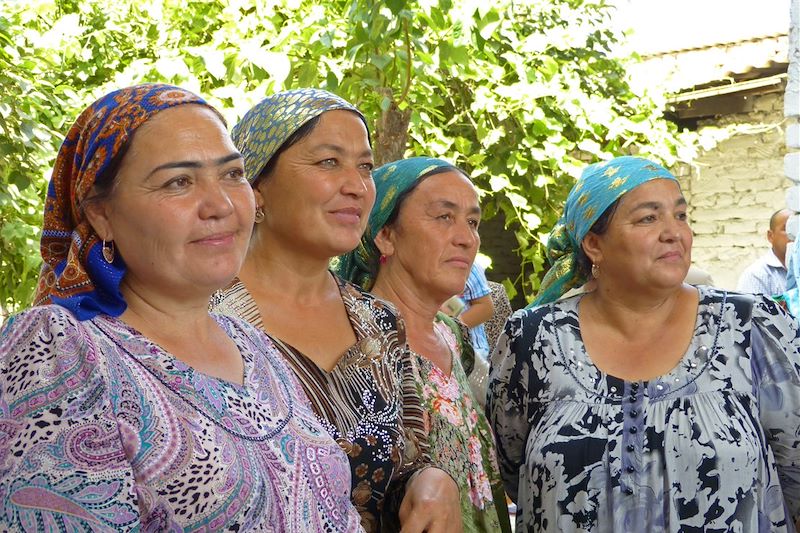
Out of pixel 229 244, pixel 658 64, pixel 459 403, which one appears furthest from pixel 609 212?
pixel 658 64

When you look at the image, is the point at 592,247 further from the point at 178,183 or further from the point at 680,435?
the point at 178,183

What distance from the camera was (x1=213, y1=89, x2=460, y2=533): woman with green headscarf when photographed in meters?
2.17

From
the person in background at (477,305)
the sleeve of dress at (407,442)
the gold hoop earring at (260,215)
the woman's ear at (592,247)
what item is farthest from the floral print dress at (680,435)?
the person in background at (477,305)

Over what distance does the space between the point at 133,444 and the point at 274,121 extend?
120 cm

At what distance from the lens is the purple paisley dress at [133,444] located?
1.38 meters

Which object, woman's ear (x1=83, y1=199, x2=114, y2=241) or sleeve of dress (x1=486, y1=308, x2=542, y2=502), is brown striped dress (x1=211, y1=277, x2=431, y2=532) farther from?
sleeve of dress (x1=486, y1=308, x2=542, y2=502)

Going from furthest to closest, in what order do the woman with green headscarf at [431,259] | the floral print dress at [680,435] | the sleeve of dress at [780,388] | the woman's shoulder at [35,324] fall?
the woman with green headscarf at [431,259] < the sleeve of dress at [780,388] < the floral print dress at [680,435] < the woman's shoulder at [35,324]

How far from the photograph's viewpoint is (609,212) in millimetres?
3002

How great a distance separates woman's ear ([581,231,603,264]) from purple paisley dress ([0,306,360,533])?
5.29 feet

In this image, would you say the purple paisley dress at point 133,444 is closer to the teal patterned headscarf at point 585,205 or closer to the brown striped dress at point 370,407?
the brown striped dress at point 370,407

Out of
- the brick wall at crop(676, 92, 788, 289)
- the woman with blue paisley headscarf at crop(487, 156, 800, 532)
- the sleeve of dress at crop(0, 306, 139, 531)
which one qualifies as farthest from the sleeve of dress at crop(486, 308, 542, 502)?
the brick wall at crop(676, 92, 788, 289)

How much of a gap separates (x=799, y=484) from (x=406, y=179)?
1.60 metres

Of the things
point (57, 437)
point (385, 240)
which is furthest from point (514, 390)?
point (57, 437)

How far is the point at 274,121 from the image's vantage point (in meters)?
2.44
